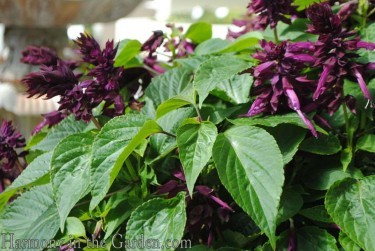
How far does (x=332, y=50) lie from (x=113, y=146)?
30cm

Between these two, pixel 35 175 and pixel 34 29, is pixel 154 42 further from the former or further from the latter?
pixel 34 29

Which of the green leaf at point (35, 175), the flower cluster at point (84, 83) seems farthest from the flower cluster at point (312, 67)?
the green leaf at point (35, 175)

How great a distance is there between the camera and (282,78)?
72 centimetres

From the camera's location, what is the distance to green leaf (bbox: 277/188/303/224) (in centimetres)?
72

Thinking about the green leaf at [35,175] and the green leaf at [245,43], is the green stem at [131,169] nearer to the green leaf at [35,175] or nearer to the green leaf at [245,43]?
the green leaf at [35,175]

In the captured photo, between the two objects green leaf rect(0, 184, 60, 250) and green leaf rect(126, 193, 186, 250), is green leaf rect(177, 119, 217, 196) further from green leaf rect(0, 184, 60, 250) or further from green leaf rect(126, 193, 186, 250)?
green leaf rect(0, 184, 60, 250)

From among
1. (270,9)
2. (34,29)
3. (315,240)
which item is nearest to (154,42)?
(270,9)

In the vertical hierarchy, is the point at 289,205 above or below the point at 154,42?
below

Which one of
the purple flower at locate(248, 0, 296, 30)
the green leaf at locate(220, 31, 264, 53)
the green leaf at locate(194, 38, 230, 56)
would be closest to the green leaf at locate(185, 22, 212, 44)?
the green leaf at locate(194, 38, 230, 56)

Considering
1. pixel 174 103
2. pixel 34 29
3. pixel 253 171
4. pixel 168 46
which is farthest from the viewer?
pixel 34 29

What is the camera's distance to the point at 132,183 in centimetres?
81

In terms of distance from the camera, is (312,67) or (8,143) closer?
(312,67)

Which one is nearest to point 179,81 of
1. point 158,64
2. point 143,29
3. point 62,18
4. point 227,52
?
point 227,52

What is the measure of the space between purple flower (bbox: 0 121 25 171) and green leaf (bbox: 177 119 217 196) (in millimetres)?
381
